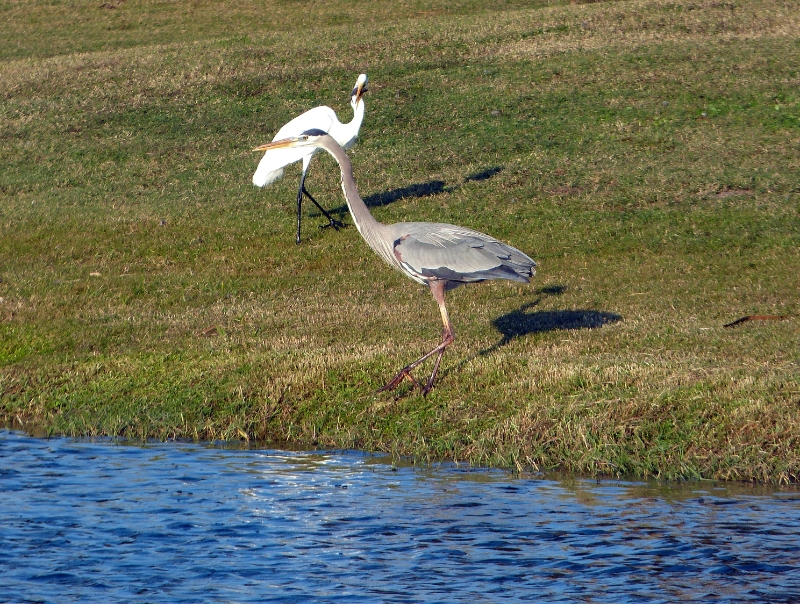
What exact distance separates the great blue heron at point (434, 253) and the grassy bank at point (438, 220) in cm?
73

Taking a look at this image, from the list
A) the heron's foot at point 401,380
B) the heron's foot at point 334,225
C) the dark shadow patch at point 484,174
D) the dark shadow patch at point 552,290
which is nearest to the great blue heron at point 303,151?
the heron's foot at point 334,225

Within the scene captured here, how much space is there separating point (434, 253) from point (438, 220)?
23.0 ft

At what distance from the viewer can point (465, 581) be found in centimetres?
610

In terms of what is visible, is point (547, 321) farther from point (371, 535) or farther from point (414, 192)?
point (414, 192)

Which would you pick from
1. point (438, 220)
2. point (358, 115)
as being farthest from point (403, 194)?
point (438, 220)

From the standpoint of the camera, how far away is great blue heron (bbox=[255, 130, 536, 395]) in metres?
9.70

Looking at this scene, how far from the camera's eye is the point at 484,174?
62.2 feet

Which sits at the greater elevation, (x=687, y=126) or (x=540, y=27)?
(x=540, y=27)

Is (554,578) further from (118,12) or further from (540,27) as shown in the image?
(118,12)

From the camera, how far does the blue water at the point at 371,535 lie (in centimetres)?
602

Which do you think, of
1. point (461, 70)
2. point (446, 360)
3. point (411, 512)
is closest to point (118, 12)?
point (461, 70)

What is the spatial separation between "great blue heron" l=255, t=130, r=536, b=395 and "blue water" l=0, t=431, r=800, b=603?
6.29 ft

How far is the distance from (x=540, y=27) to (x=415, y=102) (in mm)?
6774

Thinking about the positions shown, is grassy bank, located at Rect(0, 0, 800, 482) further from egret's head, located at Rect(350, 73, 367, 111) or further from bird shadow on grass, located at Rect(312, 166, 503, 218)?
egret's head, located at Rect(350, 73, 367, 111)
